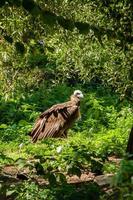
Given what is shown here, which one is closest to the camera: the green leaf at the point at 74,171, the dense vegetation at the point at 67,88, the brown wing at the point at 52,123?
the dense vegetation at the point at 67,88

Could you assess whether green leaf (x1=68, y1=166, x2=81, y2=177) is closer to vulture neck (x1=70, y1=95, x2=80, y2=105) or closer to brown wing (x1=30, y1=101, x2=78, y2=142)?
brown wing (x1=30, y1=101, x2=78, y2=142)

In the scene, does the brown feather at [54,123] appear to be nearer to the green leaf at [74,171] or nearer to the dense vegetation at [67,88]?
the dense vegetation at [67,88]

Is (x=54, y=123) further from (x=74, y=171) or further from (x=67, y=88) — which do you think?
(x=74, y=171)

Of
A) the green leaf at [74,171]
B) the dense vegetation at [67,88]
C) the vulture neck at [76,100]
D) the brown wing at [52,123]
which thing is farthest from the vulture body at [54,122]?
the green leaf at [74,171]

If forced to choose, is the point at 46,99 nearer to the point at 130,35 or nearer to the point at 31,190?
the point at 130,35

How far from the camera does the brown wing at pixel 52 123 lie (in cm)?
1320

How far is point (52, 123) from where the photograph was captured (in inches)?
523

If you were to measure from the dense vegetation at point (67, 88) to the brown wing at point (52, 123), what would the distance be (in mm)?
380

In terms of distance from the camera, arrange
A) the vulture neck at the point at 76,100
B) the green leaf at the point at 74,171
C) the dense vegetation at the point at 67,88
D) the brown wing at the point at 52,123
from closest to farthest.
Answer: the dense vegetation at the point at 67,88, the green leaf at the point at 74,171, the brown wing at the point at 52,123, the vulture neck at the point at 76,100

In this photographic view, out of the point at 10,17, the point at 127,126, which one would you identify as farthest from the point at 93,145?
the point at 10,17

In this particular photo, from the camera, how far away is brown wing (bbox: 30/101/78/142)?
43.3ft

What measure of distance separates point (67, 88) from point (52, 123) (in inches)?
267

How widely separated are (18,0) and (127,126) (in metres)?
10.9

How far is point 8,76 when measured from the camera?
44.6 ft
